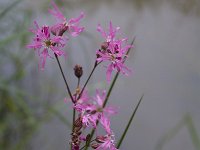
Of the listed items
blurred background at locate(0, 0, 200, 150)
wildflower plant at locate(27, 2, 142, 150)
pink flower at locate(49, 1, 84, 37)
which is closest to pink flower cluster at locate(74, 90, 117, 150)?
wildflower plant at locate(27, 2, 142, 150)

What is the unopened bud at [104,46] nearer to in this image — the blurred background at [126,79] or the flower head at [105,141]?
the flower head at [105,141]

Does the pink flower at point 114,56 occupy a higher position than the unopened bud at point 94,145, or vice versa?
the pink flower at point 114,56

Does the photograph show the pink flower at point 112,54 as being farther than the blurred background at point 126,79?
No

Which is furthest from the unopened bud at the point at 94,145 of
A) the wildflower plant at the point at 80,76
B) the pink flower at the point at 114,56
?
the pink flower at the point at 114,56

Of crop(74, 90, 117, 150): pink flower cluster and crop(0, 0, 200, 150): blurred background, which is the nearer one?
crop(74, 90, 117, 150): pink flower cluster

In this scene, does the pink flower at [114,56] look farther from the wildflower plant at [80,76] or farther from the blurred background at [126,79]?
the blurred background at [126,79]

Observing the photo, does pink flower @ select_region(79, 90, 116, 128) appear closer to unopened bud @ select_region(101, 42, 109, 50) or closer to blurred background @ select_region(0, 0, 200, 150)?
unopened bud @ select_region(101, 42, 109, 50)

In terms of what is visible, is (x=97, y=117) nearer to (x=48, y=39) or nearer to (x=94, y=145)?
(x=94, y=145)

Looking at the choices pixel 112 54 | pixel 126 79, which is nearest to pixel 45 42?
pixel 112 54
